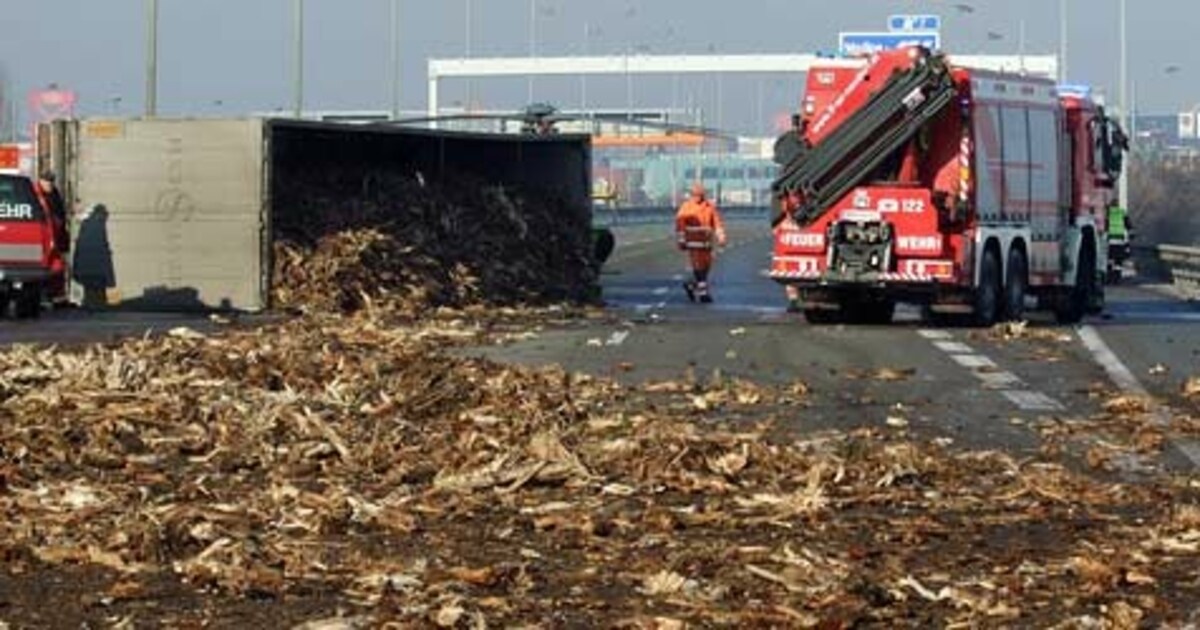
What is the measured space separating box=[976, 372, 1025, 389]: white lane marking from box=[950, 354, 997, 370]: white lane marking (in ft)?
1.99

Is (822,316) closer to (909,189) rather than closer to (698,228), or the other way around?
(909,189)

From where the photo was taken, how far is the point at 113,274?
30703mm

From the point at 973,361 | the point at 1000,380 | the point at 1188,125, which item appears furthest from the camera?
the point at 1188,125

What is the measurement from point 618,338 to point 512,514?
41.2 ft

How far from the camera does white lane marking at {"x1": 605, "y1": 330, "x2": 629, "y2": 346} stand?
866 inches

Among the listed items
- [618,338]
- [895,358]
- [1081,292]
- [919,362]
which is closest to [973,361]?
[919,362]

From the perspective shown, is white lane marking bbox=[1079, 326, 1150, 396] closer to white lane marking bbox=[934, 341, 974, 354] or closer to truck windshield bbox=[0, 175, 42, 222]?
white lane marking bbox=[934, 341, 974, 354]

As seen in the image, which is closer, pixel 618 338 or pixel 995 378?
pixel 995 378

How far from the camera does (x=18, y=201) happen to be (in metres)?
28.9

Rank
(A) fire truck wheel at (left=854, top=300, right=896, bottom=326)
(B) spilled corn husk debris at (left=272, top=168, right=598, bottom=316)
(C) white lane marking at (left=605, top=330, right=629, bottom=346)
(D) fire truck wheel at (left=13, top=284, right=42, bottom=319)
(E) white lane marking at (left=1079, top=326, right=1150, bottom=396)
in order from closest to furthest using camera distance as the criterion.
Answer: (E) white lane marking at (left=1079, top=326, right=1150, bottom=396) < (C) white lane marking at (left=605, top=330, right=629, bottom=346) < (A) fire truck wheel at (left=854, top=300, right=896, bottom=326) < (D) fire truck wheel at (left=13, top=284, right=42, bottom=319) < (B) spilled corn husk debris at (left=272, top=168, right=598, bottom=316)

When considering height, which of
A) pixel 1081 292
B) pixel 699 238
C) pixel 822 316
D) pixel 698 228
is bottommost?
pixel 822 316

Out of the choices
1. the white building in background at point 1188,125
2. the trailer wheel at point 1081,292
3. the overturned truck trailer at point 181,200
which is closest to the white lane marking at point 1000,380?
the trailer wheel at point 1081,292

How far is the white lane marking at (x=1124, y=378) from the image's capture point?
13.7 meters

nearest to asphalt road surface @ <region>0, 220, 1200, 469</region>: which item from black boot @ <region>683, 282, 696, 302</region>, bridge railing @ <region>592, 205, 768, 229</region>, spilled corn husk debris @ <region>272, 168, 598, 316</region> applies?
spilled corn husk debris @ <region>272, 168, 598, 316</region>
